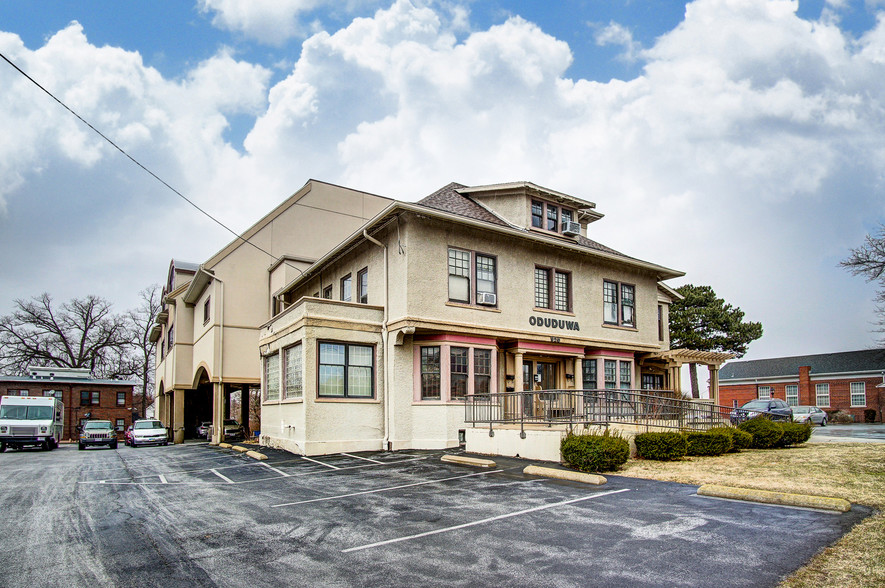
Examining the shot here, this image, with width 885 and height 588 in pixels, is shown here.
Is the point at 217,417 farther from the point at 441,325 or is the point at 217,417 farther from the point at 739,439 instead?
the point at 739,439

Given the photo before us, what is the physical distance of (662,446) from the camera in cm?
1464

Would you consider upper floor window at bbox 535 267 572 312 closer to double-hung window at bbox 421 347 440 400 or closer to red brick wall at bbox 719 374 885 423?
double-hung window at bbox 421 347 440 400

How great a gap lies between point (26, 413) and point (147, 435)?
616 cm

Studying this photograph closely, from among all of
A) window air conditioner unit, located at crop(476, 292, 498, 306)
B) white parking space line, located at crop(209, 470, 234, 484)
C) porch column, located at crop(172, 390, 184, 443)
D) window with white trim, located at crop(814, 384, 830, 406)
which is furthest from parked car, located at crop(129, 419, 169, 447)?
window with white trim, located at crop(814, 384, 830, 406)

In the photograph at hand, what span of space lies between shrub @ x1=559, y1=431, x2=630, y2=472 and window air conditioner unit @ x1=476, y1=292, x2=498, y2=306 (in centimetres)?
763

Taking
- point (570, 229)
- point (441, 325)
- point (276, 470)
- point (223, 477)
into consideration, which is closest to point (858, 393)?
point (570, 229)

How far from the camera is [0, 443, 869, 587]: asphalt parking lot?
6.47m

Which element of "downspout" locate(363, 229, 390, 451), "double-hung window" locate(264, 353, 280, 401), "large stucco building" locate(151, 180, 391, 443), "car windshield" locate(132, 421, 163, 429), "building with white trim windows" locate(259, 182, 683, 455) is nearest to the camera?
"building with white trim windows" locate(259, 182, 683, 455)

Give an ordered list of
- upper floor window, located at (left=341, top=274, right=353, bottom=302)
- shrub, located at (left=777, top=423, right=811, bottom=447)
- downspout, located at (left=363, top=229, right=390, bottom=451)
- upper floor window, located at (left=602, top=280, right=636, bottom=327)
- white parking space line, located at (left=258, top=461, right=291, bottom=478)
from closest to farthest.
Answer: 1. white parking space line, located at (left=258, top=461, right=291, bottom=478)
2. shrub, located at (left=777, top=423, right=811, bottom=447)
3. downspout, located at (left=363, top=229, right=390, bottom=451)
4. upper floor window, located at (left=341, top=274, right=353, bottom=302)
5. upper floor window, located at (left=602, top=280, right=636, bottom=327)

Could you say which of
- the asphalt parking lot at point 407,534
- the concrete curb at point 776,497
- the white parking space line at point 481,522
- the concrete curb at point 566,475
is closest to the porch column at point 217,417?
the asphalt parking lot at point 407,534

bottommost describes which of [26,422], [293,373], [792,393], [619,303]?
[792,393]

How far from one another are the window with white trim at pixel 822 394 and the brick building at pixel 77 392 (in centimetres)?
6136

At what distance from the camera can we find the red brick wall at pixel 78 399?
168 feet

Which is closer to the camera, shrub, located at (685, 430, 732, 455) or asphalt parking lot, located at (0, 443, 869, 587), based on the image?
asphalt parking lot, located at (0, 443, 869, 587)
